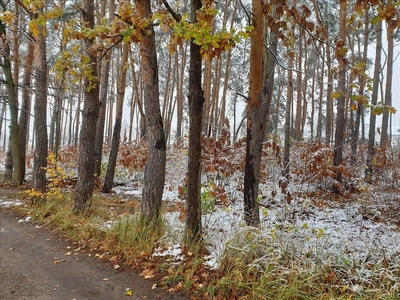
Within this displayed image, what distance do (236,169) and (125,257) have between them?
3782 mm

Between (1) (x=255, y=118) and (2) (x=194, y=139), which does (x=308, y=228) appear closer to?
(1) (x=255, y=118)

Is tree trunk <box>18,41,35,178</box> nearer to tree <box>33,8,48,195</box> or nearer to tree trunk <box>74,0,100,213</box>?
tree <box>33,8,48,195</box>

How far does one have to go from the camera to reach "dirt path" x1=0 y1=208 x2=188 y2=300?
281cm

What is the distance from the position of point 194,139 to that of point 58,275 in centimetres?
228

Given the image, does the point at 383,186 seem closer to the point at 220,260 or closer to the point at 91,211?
the point at 220,260

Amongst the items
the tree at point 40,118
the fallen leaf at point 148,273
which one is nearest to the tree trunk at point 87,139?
the tree at point 40,118

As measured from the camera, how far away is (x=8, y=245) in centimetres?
415

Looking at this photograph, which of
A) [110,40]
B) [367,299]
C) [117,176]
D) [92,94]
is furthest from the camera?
[117,176]

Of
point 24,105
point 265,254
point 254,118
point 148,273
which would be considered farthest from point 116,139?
point 265,254

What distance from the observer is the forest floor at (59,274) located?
2820 millimetres

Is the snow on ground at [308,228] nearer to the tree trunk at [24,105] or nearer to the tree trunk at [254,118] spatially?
the tree trunk at [254,118]

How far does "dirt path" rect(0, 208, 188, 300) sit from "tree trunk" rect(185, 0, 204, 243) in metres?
0.90

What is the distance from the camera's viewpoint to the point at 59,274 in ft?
10.6

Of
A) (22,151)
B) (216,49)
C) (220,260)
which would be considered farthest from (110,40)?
(22,151)
